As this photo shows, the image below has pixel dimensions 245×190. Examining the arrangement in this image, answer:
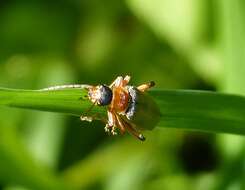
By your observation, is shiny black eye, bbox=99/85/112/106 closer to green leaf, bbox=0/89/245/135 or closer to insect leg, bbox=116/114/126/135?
insect leg, bbox=116/114/126/135

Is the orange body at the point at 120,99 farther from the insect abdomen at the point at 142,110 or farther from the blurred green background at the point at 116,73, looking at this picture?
the blurred green background at the point at 116,73

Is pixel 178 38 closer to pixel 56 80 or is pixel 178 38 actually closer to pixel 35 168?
pixel 56 80

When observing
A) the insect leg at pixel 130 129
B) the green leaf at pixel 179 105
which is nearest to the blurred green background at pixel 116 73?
the insect leg at pixel 130 129

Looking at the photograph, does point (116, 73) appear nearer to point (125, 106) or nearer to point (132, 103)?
point (125, 106)

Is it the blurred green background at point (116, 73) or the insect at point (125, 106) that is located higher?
the blurred green background at point (116, 73)

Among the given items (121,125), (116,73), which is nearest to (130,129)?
(121,125)

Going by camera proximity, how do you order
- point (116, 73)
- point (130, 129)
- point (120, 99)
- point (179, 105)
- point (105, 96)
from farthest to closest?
point (116, 73) → point (120, 99) → point (130, 129) → point (105, 96) → point (179, 105)

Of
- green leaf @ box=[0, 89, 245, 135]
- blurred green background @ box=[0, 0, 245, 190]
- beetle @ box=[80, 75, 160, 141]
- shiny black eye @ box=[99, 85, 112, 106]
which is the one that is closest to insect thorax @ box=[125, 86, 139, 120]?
beetle @ box=[80, 75, 160, 141]

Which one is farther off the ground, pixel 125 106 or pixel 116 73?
pixel 116 73
